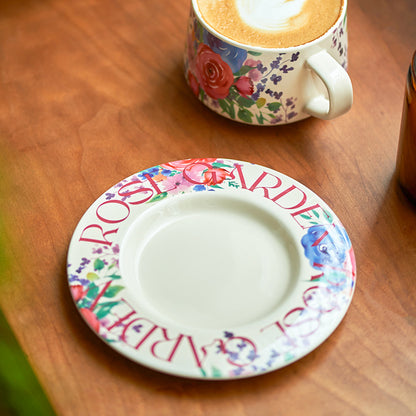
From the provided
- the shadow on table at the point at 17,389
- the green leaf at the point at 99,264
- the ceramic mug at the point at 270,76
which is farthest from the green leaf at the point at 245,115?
the shadow on table at the point at 17,389

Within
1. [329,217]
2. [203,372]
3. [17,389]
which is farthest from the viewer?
[329,217]

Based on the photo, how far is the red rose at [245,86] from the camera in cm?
55

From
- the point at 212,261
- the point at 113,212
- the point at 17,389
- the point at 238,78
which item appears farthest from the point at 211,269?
the point at 17,389

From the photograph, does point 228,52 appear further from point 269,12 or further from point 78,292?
point 78,292

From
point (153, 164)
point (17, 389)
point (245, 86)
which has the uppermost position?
point (17, 389)

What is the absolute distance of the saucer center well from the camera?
0.44m

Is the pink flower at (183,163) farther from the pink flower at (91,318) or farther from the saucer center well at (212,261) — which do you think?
the pink flower at (91,318)

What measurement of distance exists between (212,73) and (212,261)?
0.71 feet

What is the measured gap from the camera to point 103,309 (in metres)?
0.42

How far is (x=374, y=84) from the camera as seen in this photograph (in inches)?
26.2

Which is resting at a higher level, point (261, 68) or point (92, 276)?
point (261, 68)

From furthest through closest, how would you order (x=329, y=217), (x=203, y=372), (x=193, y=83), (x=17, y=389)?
(x=193, y=83) < (x=329, y=217) < (x=203, y=372) < (x=17, y=389)

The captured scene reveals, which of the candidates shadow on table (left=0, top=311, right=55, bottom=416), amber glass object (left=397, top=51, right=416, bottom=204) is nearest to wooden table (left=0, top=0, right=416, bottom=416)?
amber glass object (left=397, top=51, right=416, bottom=204)

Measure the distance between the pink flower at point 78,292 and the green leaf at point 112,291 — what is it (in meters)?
0.02
